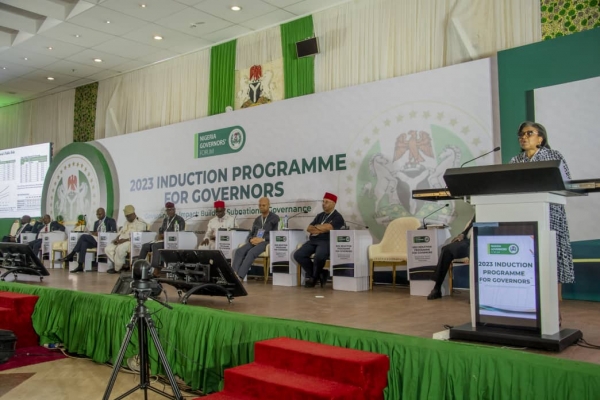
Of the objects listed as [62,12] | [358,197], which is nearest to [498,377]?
[358,197]

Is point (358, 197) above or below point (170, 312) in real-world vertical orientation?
above

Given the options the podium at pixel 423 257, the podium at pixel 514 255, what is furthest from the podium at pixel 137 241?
the podium at pixel 514 255

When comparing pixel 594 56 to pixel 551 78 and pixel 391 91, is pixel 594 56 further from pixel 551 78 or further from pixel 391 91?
pixel 391 91

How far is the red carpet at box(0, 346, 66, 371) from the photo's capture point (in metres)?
4.02

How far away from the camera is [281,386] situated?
7.33 ft

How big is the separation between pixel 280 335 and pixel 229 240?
4171mm

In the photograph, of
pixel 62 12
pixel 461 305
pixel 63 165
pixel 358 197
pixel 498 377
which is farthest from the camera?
pixel 63 165

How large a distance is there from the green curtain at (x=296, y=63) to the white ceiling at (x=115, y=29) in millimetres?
160

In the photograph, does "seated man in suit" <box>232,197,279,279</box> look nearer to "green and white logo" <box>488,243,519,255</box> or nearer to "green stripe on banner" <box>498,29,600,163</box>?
"green stripe on banner" <box>498,29,600,163</box>

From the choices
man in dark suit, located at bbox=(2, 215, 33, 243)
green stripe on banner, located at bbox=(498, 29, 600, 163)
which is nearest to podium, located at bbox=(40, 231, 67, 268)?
man in dark suit, located at bbox=(2, 215, 33, 243)

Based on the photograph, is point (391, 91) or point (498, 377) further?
point (391, 91)

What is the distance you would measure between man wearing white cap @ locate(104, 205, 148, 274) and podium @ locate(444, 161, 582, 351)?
6.72 meters

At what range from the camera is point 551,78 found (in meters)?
5.17

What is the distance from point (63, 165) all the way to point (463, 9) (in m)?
8.71
